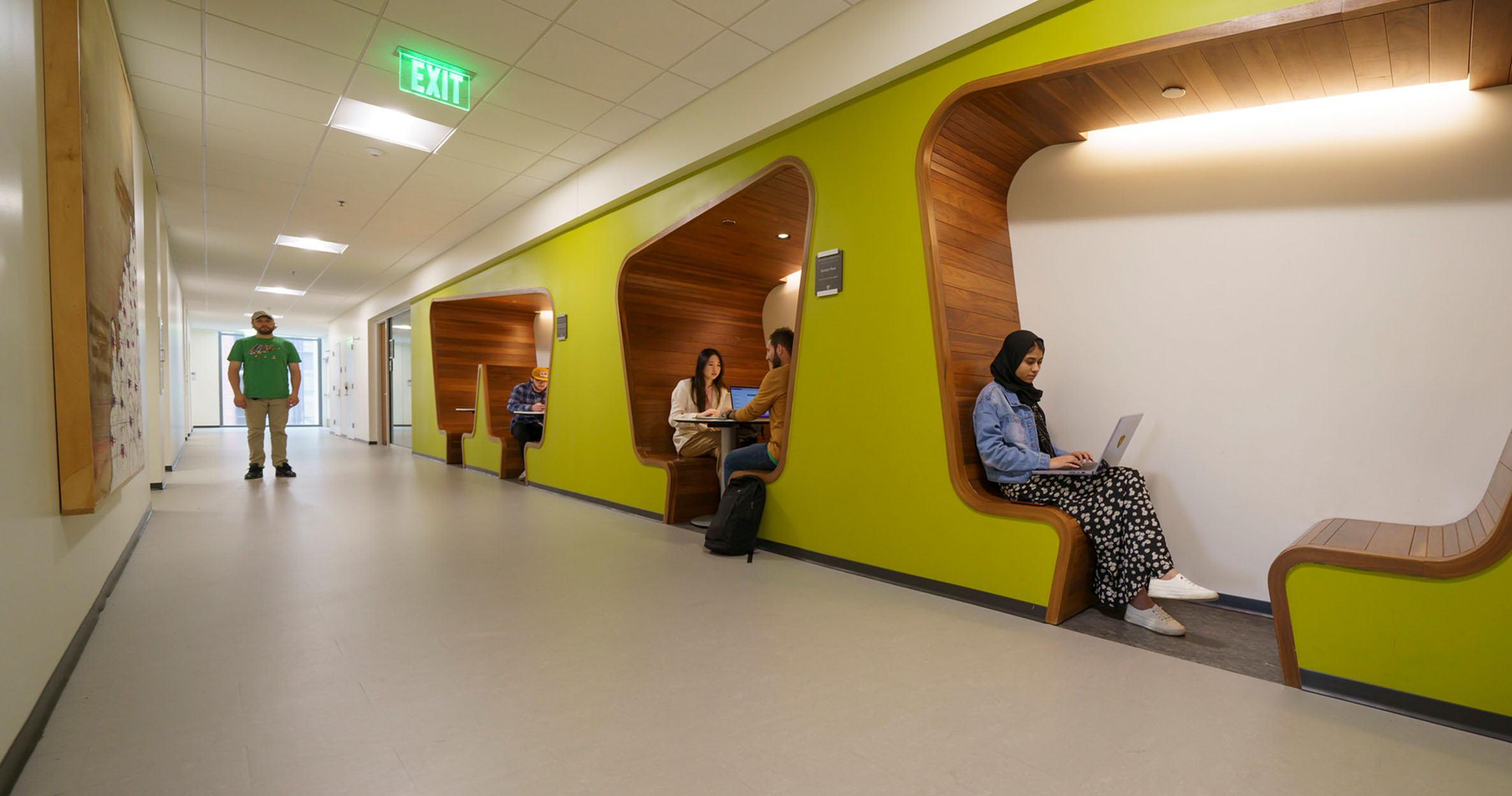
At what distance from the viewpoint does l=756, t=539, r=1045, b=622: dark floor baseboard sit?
2.90 meters

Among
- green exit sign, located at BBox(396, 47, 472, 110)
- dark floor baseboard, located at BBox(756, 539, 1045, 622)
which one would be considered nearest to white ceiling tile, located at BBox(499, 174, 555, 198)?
green exit sign, located at BBox(396, 47, 472, 110)

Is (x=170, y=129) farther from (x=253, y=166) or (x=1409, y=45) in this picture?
(x=1409, y=45)

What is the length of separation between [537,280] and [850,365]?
15.3 ft

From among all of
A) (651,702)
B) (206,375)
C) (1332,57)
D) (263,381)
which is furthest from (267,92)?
(206,375)

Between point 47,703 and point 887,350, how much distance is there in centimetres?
329

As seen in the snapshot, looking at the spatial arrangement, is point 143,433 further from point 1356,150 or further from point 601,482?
point 1356,150

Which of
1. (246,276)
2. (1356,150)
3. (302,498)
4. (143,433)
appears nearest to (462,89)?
(143,433)

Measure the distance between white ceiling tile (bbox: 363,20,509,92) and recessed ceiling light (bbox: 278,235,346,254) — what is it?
17.9ft

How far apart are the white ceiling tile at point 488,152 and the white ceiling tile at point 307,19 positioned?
1348 mm

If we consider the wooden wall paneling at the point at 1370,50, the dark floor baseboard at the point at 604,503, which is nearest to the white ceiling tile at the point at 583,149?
the dark floor baseboard at the point at 604,503

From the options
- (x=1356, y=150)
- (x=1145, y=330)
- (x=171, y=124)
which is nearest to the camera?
(x=1356, y=150)

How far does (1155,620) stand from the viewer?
8.83 ft

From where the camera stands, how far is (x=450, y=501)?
5.91m

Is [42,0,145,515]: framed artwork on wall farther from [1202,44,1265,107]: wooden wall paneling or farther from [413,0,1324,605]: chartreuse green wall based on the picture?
[1202,44,1265,107]: wooden wall paneling
